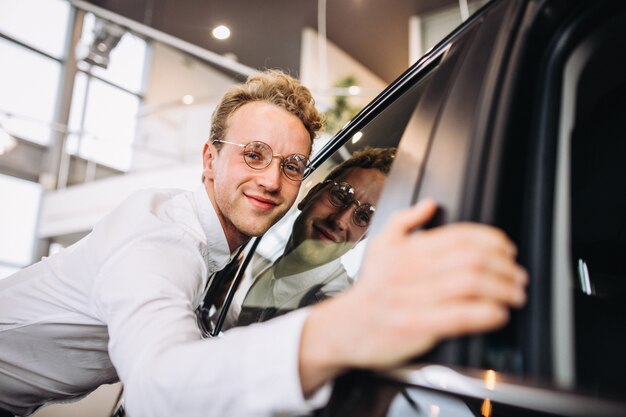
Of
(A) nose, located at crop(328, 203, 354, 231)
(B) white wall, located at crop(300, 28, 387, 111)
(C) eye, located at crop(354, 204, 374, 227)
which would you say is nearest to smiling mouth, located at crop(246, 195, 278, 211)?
(A) nose, located at crop(328, 203, 354, 231)

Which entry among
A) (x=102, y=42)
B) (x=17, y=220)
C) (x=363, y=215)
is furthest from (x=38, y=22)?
(x=363, y=215)

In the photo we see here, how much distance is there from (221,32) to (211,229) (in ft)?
28.7

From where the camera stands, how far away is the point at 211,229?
1.21 meters

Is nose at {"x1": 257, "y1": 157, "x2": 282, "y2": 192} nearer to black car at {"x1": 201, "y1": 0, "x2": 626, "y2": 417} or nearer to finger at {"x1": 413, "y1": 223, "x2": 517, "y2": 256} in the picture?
black car at {"x1": 201, "y1": 0, "x2": 626, "y2": 417}

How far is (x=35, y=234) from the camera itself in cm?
852

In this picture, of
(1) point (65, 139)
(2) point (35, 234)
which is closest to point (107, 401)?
(1) point (65, 139)

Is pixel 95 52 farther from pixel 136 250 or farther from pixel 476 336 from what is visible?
pixel 476 336

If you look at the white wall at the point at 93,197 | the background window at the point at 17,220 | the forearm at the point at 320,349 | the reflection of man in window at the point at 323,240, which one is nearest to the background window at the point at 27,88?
the background window at the point at 17,220

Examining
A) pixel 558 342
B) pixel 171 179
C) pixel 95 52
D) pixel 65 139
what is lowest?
pixel 558 342

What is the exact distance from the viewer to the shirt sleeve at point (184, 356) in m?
0.50

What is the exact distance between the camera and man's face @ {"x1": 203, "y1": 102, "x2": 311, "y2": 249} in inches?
50.1

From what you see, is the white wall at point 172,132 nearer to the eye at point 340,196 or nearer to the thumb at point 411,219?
the eye at point 340,196

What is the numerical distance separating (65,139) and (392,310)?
8870 millimetres

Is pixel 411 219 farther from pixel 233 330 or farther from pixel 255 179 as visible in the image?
pixel 255 179
